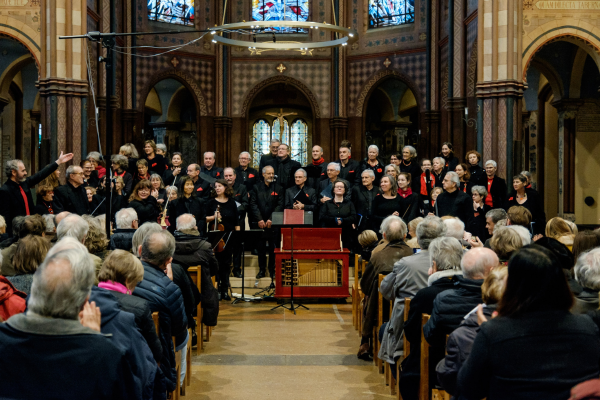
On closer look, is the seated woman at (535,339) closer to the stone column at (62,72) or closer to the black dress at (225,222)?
the black dress at (225,222)

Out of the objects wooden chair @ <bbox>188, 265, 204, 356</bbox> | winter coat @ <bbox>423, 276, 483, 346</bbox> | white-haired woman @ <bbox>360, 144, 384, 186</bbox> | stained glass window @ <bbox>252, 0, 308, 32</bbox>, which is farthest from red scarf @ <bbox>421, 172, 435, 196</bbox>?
stained glass window @ <bbox>252, 0, 308, 32</bbox>

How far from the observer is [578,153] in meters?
14.3

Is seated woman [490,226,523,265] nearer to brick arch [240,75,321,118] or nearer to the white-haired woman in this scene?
the white-haired woman

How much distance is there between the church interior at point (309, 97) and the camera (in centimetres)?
642

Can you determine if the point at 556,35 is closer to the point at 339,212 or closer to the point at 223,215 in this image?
the point at 339,212

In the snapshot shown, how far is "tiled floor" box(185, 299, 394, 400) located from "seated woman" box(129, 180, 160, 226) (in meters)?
1.41

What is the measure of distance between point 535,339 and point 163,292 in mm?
2226

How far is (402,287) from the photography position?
4.64 metres

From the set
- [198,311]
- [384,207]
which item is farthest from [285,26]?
[198,311]

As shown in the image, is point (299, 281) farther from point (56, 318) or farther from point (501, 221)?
point (56, 318)

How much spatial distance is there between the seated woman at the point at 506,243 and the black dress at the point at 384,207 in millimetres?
4098

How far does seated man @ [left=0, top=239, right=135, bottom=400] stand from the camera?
7.18 ft

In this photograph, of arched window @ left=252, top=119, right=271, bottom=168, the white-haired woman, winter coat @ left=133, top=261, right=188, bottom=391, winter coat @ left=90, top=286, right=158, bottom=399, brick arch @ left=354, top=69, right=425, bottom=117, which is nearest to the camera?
winter coat @ left=90, top=286, right=158, bottom=399

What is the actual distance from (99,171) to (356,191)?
3.60 metres
